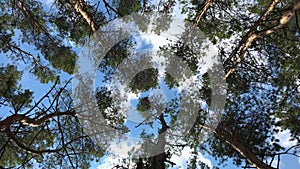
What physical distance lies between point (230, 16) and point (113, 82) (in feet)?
9.29

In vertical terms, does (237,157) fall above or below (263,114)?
below

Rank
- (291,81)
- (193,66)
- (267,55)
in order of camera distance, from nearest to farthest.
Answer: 1. (291,81)
2. (267,55)
3. (193,66)

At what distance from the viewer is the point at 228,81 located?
5.71 meters

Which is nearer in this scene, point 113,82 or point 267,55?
point 267,55

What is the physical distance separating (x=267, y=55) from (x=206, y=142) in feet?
6.57

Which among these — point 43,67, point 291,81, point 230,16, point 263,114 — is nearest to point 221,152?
point 263,114

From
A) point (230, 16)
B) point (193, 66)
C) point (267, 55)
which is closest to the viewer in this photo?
point (267, 55)

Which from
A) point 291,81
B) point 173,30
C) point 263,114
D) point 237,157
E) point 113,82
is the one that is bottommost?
point 237,157

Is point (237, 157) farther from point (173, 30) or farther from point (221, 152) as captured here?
point (173, 30)

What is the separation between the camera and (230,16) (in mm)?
6023

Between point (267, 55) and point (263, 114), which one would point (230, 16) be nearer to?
point (267, 55)

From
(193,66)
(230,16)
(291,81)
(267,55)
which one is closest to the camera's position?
(291,81)

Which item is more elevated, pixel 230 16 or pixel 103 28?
pixel 230 16

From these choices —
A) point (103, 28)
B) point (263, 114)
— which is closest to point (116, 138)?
point (103, 28)
